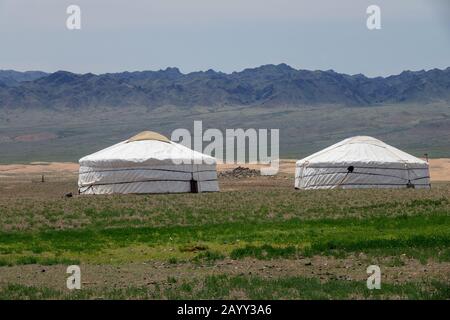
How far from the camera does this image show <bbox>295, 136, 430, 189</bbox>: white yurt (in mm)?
32219

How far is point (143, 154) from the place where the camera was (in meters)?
30.9

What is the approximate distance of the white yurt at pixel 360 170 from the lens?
3222 centimetres

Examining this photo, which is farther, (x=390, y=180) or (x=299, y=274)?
(x=390, y=180)

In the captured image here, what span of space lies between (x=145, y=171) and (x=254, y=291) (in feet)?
67.0

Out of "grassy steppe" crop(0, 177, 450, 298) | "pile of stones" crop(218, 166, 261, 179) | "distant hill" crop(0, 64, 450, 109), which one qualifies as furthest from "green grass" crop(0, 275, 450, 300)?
"distant hill" crop(0, 64, 450, 109)

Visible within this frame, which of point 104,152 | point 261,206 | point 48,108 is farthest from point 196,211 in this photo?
point 48,108

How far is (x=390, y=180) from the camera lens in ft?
106

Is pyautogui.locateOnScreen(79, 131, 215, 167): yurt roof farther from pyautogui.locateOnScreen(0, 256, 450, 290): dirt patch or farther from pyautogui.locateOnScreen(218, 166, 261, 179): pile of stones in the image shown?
pyautogui.locateOnScreen(0, 256, 450, 290): dirt patch

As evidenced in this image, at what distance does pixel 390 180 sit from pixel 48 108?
132 m

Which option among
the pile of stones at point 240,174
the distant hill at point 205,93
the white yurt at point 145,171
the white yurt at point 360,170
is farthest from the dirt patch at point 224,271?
the distant hill at point 205,93

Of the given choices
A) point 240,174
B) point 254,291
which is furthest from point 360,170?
point 254,291

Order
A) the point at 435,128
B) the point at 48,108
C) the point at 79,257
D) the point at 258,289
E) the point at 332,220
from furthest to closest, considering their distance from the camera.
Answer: the point at 48,108 → the point at 435,128 → the point at 332,220 → the point at 79,257 → the point at 258,289

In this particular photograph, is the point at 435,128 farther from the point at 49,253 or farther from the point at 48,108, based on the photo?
the point at 49,253

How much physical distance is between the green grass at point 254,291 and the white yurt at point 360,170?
2143 centimetres
